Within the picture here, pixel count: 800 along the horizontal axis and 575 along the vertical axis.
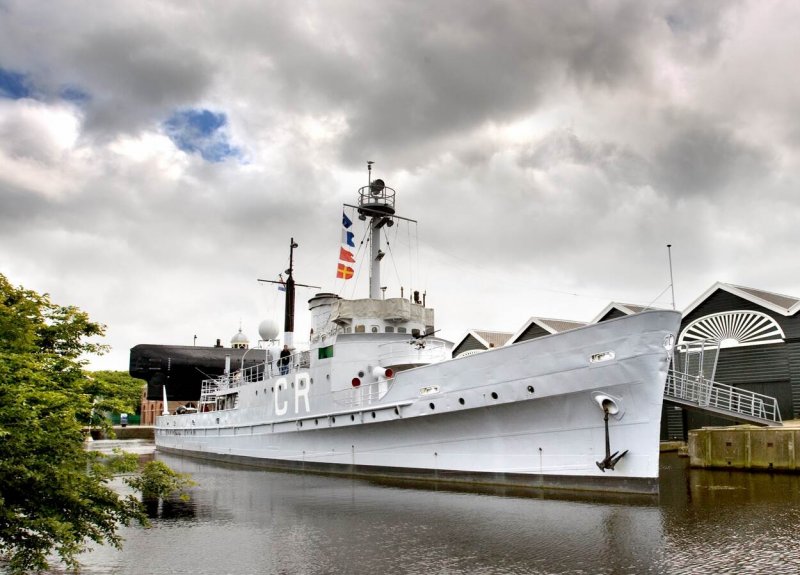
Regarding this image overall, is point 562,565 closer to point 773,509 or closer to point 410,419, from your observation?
point 773,509

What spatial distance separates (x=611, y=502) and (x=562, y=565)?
5.28m

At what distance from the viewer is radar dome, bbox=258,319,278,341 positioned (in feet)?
165

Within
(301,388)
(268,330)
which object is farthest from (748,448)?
(268,330)

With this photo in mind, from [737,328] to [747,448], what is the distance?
7.93 m

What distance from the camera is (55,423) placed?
22.6 feet

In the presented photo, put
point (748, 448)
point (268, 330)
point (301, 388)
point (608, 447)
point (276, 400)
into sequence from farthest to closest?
point (268, 330), point (276, 400), point (301, 388), point (748, 448), point (608, 447)

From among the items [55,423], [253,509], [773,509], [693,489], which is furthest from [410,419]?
[55,423]

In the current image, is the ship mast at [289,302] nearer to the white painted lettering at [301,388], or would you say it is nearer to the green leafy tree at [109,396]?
the white painted lettering at [301,388]

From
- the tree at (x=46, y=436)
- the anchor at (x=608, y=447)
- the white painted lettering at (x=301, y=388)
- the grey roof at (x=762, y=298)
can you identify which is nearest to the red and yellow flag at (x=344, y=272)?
the white painted lettering at (x=301, y=388)

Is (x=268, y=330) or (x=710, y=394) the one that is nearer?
(x=710, y=394)

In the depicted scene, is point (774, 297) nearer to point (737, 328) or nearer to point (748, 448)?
point (737, 328)

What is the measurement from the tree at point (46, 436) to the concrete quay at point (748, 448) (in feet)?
61.7

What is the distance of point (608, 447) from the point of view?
1433cm

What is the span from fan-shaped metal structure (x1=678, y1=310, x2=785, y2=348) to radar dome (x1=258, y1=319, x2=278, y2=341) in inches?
1233
